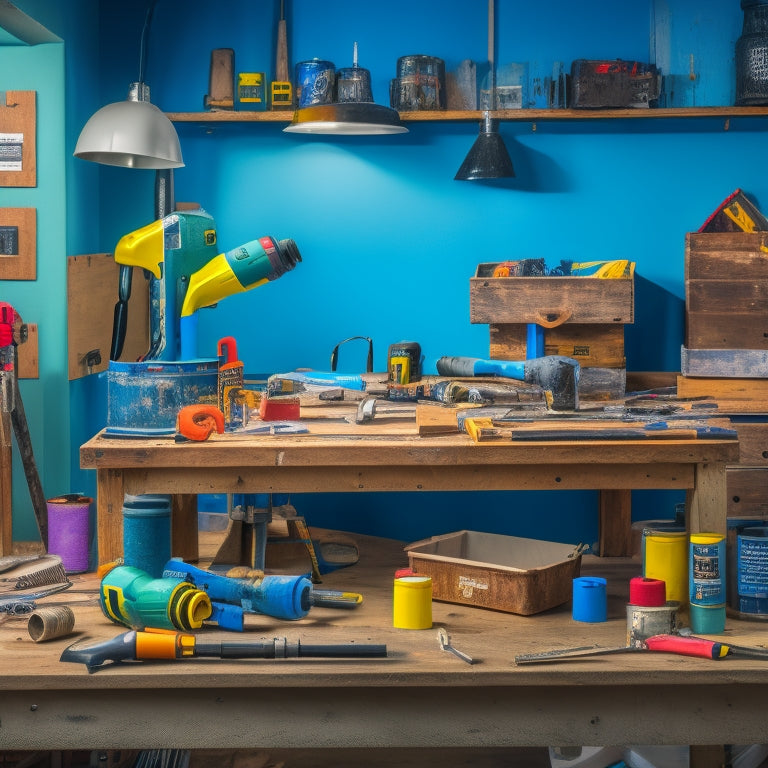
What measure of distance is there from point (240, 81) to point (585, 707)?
10.7 ft

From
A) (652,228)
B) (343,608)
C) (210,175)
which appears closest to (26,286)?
(210,175)

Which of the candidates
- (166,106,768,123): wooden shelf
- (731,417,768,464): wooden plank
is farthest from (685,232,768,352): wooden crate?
(166,106,768,123): wooden shelf

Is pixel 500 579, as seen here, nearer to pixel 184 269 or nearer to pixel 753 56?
pixel 184 269

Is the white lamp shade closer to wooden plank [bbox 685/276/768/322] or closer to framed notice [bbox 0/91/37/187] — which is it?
framed notice [bbox 0/91/37/187]

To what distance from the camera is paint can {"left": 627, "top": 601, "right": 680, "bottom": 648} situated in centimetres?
262

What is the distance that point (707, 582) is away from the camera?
8.69 ft

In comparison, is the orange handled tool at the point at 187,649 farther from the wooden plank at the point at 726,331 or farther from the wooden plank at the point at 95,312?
the wooden plank at the point at 726,331

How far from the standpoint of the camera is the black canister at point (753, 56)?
4574 millimetres

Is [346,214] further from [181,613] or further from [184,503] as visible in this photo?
[181,613]

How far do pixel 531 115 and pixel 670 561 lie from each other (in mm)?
2521

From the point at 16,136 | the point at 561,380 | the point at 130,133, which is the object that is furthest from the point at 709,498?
the point at 16,136

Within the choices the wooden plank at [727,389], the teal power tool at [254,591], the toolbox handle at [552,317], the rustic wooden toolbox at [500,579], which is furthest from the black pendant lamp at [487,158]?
the teal power tool at [254,591]

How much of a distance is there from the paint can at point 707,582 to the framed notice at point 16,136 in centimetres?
294

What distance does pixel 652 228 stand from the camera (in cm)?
485
